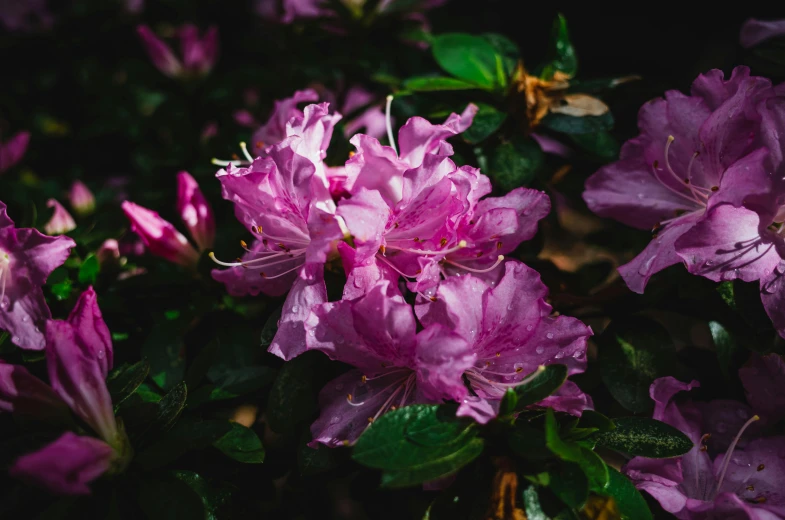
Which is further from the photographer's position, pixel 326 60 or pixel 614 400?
pixel 326 60

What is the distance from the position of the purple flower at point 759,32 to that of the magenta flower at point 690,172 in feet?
0.70

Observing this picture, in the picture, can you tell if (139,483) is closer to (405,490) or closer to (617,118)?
(405,490)

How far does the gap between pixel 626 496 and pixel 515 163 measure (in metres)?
0.67

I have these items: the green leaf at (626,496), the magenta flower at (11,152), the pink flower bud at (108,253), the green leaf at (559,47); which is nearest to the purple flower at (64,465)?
the pink flower bud at (108,253)

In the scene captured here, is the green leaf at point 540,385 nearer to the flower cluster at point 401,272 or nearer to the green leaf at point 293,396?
the flower cluster at point 401,272

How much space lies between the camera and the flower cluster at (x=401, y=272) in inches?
34.7

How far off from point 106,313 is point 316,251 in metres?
0.62

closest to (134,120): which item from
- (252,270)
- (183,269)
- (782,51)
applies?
(183,269)

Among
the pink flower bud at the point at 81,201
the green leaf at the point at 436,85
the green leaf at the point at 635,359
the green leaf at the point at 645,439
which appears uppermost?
the green leaf at the point at 436,85

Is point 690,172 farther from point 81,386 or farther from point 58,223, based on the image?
point 58,223

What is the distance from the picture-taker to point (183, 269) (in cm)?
128

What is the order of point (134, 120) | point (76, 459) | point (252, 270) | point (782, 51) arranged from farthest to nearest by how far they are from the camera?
point (134, 120), point (782, 51), point (252, 270), point (76, 459)

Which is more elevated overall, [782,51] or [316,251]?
[782,51]

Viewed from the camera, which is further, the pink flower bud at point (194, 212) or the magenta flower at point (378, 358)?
the pink flower bud at point (194, 212)
